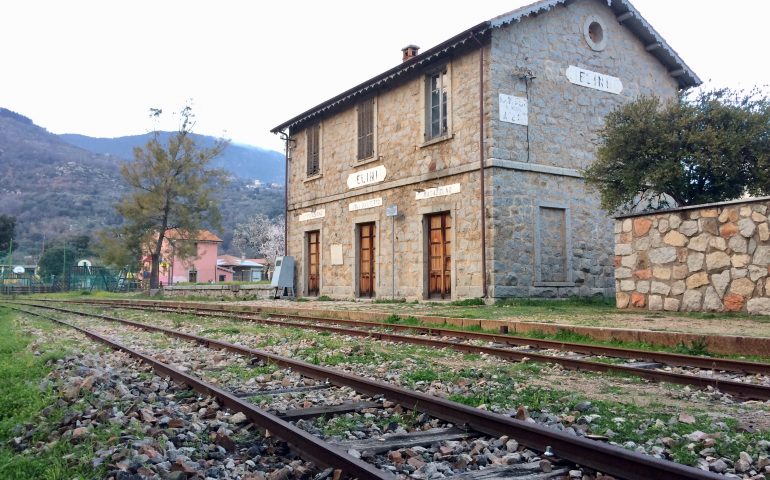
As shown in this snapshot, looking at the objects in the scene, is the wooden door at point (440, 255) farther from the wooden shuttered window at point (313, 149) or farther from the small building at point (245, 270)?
the small building at point (245, 270)

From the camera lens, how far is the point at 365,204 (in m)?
20.5

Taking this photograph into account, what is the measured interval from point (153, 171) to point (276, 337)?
33175 millimetres

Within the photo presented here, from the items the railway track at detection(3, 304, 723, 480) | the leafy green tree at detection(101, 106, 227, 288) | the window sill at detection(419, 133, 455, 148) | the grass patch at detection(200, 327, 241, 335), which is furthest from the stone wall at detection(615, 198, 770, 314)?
the leafy green tree at detection(101, 106, 227, 288)

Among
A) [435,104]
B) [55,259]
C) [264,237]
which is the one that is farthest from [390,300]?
[264,237]

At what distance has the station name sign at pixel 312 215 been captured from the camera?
23.1 m

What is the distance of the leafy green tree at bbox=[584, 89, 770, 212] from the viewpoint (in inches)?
512

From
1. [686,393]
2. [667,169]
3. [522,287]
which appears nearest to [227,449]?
[686,393]

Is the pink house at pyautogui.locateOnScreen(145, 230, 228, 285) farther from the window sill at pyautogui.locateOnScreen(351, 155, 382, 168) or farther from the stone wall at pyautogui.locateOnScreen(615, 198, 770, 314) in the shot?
the stone wall at pyautogui.locateOnScreen(615, 198, 770, 314)

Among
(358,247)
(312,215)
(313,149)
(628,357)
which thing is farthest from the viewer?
(313,149)

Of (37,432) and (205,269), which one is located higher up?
(205,269)

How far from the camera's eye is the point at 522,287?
52.4 feet

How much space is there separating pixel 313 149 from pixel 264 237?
209 feet

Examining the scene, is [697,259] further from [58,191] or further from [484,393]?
[58,191]

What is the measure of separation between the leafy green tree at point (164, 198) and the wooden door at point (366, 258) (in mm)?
22706
